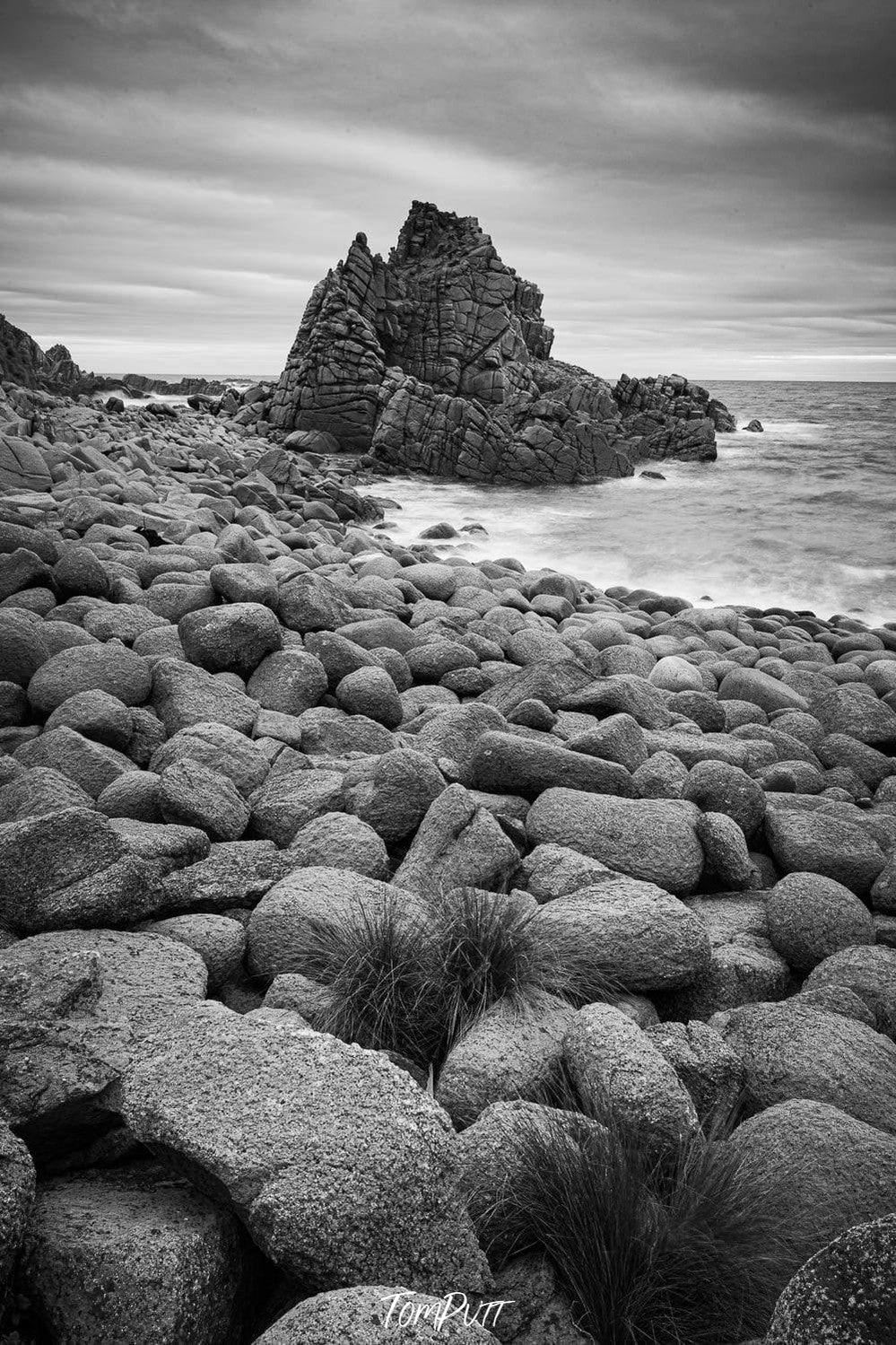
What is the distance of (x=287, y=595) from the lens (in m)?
8.44

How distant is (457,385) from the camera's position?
50.8 meters

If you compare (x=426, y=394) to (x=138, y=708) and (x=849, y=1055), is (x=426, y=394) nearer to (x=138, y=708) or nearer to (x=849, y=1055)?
(x=138, y=708)

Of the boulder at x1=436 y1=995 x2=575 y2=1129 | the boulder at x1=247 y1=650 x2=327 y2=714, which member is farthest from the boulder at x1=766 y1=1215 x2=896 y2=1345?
the boulder at x1=247 y1=650 x2=327 y2=714

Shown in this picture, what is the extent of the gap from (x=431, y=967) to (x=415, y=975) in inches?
3.3

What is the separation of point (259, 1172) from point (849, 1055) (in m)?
2.43

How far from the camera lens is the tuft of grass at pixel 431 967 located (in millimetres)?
3469

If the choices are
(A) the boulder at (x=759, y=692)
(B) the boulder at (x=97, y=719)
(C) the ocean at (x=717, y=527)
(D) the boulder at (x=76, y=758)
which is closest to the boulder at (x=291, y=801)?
(D) the boulder at (x=76, y=758)

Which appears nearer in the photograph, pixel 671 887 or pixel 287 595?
pixel 671 887

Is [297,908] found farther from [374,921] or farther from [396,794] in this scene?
[396,794]

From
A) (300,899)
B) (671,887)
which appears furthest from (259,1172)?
(671,887)

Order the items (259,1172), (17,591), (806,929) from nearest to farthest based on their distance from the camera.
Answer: (259,1172) → (806,929) → (17,591)

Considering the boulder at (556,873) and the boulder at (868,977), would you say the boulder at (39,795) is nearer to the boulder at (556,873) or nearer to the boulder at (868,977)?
the boulder at (556,873)

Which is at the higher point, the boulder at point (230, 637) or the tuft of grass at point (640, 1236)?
the boulder at point (230, 637)

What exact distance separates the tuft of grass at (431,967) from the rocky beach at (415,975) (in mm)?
18
